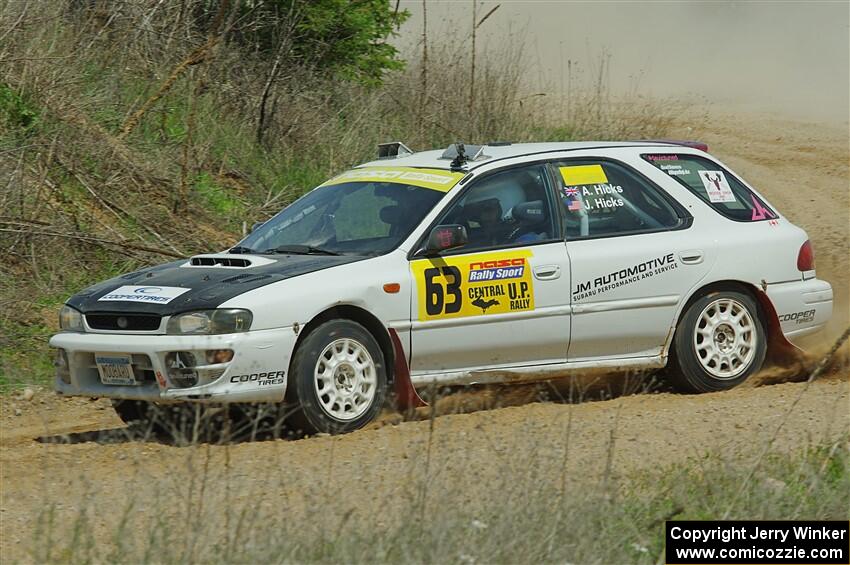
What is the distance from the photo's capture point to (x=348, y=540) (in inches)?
192

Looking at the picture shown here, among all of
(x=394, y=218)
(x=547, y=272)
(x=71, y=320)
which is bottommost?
(x=71, y=320)

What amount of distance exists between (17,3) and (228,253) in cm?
620

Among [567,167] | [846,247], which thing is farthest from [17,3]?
[846,247]

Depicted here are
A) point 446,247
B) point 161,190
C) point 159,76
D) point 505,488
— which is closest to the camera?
point 505,488

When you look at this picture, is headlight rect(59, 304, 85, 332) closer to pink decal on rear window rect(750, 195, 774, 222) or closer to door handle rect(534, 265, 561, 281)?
door handle rect(534, 265, 561, 281)

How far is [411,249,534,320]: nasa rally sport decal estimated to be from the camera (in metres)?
7.74

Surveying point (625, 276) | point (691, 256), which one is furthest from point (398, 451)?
point (691, 256)

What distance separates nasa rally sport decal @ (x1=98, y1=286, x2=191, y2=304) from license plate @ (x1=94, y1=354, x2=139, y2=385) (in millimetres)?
333

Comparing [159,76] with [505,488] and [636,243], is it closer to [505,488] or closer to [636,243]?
[636,243]

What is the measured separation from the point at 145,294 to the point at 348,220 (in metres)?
1.55

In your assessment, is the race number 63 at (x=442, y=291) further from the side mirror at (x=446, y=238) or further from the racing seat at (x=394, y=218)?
the racing seat at (x=394, y=218)

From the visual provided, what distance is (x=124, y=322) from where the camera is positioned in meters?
7.31

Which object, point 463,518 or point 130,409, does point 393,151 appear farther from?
point 463,518

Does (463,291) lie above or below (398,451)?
above
